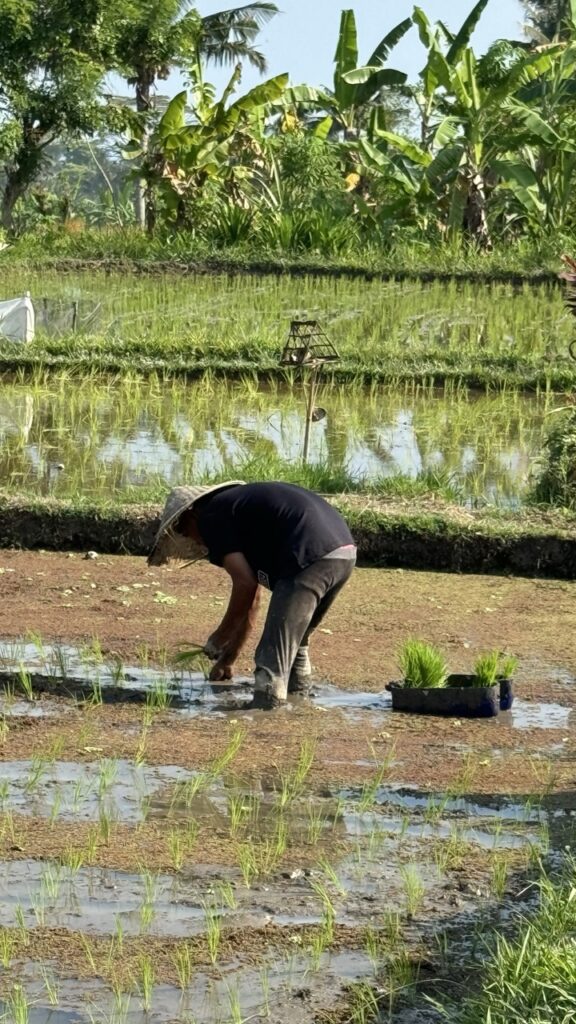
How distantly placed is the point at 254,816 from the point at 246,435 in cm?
635

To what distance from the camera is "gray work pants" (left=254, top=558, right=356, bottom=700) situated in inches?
214

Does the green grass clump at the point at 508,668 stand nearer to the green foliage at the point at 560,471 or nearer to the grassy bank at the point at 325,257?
the green foliage at the point at 560,471

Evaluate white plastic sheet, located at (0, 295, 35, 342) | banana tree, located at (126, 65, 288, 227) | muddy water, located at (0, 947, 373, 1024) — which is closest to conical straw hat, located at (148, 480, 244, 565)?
muddy water, located at (0, 947, 373, 1024)

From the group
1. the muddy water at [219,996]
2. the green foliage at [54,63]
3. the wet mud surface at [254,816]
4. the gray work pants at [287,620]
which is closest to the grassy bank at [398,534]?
the wet mud surface at [254,816]

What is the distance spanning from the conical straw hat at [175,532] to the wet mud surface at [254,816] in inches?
19.7

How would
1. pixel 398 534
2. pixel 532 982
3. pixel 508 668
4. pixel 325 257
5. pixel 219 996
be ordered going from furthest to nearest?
pixel 325 257, pixel 398 534, pixel 508 668, pixel 219 996, pixel 532 982

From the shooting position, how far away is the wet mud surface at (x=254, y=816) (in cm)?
339

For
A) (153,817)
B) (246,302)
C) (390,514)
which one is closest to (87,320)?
(246,302)

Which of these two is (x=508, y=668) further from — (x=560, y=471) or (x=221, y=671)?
(x=560, y=471)

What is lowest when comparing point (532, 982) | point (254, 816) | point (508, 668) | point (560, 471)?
point (254, 816)

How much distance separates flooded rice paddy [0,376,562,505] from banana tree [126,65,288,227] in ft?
34.3

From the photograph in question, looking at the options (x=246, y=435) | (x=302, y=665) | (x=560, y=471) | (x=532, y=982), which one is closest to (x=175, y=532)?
(x=302, y=665)

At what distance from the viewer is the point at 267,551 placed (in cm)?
547

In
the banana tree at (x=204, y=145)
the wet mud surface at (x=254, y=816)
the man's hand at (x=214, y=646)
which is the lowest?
the wet mud surface at (x=254, y=816)
